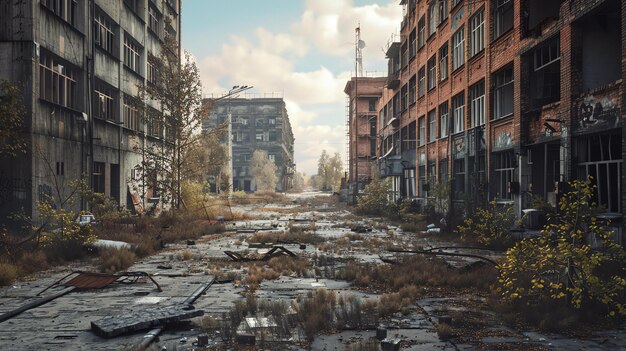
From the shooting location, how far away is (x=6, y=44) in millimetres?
15516

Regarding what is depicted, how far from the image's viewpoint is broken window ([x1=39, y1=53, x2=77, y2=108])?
17.0 meters

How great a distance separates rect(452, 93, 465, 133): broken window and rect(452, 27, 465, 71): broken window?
64.5 inches

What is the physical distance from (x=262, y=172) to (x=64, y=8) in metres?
69.2

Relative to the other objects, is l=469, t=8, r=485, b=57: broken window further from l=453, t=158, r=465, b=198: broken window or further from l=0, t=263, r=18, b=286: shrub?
l=0, t=263, r=18, b=286: shrub

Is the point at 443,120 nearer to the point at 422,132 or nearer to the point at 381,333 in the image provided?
the point at 422,132

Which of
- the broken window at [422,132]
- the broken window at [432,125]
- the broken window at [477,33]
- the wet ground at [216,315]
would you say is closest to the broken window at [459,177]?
the broken window at [432,125]

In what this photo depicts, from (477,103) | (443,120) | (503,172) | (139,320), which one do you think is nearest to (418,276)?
(139,320)

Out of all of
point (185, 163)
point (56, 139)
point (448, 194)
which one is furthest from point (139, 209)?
point (448, 194)

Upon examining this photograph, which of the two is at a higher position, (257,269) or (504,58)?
(504,58)

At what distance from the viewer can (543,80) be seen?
16875 millimetres

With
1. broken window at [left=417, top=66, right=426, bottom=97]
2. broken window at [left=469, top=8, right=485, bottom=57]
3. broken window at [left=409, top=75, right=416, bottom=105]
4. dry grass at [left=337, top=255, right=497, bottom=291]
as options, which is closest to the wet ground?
dry grass at [left=337, top=255, right=497, bottom=291]

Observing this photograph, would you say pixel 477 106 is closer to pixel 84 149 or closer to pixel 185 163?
pixel 185 163

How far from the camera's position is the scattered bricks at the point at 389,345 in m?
5.55

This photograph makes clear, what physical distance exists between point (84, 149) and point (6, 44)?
5.73m
